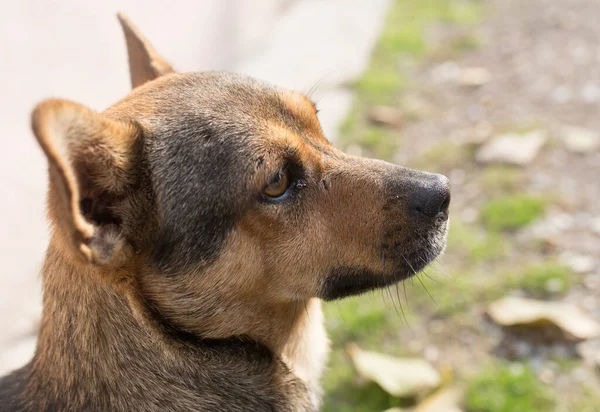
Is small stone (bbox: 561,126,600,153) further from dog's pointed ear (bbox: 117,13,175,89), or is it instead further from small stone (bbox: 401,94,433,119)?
dog's pointed ear (bbox: 117,13,175,89)

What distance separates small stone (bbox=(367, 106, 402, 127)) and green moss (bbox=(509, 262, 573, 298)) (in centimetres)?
272

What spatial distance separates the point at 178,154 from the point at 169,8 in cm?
451

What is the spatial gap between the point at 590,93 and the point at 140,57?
5.23 meters

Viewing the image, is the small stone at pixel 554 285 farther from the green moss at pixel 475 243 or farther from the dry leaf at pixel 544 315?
the green moss at pixel 475 243

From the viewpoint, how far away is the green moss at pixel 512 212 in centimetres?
531

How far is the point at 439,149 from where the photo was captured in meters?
6.46

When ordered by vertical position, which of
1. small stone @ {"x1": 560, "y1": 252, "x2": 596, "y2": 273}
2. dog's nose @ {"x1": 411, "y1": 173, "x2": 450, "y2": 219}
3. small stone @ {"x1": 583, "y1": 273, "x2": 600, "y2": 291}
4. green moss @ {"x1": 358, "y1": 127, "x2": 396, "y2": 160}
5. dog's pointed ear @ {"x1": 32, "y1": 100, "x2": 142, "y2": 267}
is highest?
dog's pointed ear @ {"x1": 32, "y1": 100, "x2": 142, "y2": 267}

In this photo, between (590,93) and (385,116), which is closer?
(590,93)

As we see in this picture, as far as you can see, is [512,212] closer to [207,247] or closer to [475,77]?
[475,77]

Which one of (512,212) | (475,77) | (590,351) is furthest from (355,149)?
(590,351)

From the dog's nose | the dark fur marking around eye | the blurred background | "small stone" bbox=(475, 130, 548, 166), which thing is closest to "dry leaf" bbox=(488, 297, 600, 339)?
the blurred background

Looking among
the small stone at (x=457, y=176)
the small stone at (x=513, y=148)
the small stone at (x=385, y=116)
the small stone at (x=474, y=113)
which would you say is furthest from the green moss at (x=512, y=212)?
the small stone at (x=385, y=116)

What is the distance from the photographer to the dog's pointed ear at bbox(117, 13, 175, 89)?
342 centimetres

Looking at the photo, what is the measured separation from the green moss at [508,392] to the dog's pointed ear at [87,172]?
7.80 feet
